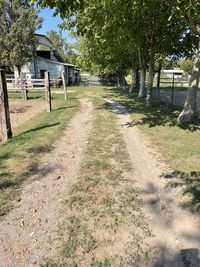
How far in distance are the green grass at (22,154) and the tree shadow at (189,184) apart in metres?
2.69

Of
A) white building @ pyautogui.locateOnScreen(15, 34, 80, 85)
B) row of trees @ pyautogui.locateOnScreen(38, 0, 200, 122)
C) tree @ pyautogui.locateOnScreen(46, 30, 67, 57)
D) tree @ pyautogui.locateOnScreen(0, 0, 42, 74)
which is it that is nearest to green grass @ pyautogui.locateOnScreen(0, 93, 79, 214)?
row of trees @ pyautogui.locateOnScreen(38, 0, 200, 122)

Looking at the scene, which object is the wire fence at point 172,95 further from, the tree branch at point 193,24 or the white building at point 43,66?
the white building at point 43,66

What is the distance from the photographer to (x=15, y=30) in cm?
2955

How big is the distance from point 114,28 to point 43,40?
3181 centimetres

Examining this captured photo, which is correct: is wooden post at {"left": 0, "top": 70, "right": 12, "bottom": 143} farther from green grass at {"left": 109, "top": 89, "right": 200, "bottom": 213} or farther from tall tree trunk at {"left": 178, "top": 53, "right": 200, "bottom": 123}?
tall tree trunk at {"left": 178, "top": 53, "right": 200, "bottom": 123}

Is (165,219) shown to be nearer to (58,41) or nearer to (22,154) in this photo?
(22,154)

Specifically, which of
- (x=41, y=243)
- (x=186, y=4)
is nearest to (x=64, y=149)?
(x=41, y=243)

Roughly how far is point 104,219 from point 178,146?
4.05 meters

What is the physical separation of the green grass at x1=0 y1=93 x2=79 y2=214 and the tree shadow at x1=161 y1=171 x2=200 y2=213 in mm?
2686

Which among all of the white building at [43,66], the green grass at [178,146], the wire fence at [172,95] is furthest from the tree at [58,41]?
the green grass at [178,146]

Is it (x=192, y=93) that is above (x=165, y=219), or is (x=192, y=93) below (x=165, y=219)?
above

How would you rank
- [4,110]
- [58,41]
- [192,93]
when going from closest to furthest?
[4,110], [192,93], [58,41]

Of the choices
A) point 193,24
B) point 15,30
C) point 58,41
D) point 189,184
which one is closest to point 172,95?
point 193,24

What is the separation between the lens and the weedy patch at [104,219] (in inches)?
128
